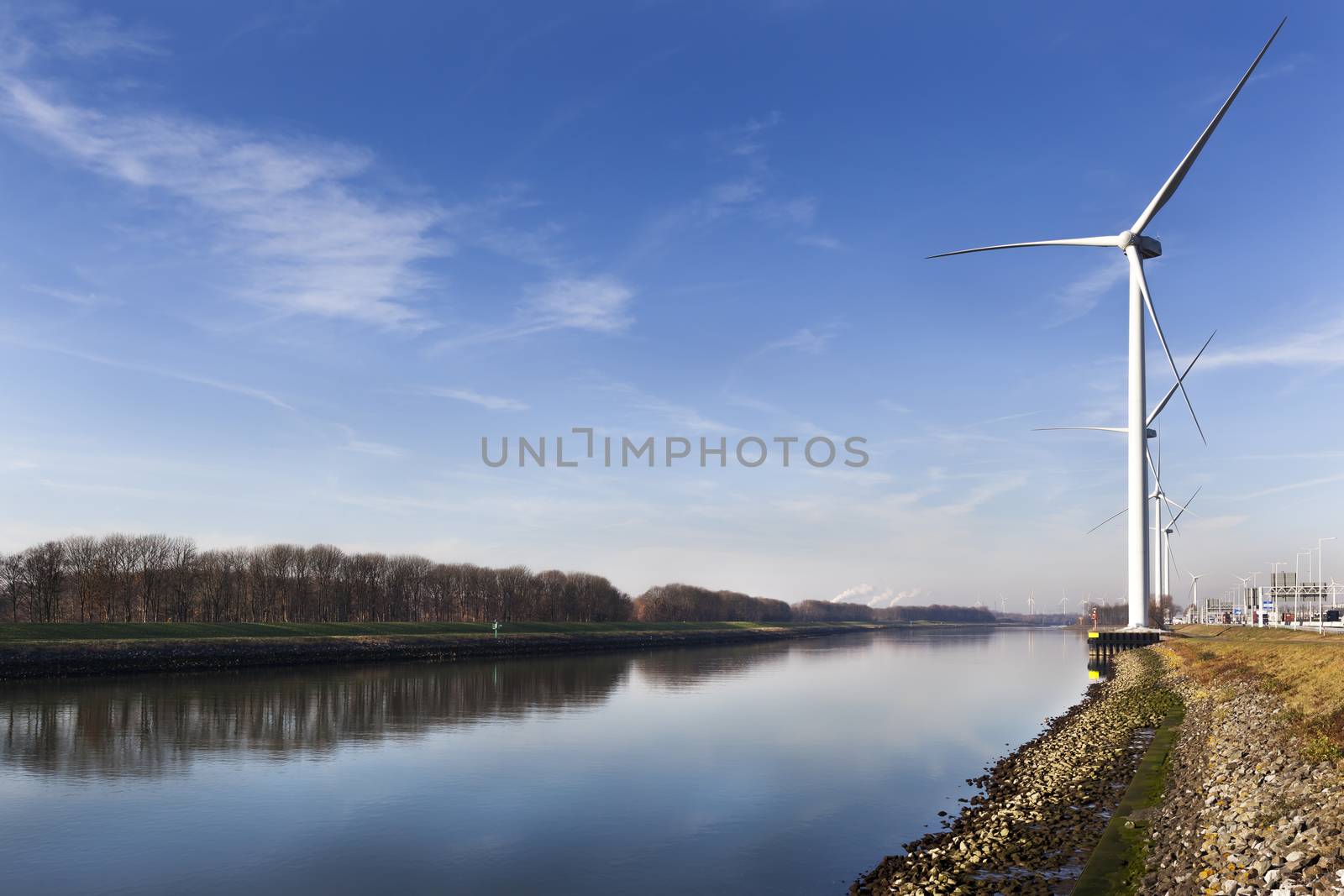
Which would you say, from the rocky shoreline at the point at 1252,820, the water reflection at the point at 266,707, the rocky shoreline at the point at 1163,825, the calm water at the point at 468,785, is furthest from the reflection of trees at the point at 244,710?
the rocky shoreline at the point at 1252,820

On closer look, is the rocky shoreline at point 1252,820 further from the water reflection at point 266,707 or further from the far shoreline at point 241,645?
the far shoreline at point 241,645

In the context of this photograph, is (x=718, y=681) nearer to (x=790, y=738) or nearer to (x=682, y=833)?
(x=790, y=738)

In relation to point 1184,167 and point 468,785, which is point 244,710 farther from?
point 1184,167

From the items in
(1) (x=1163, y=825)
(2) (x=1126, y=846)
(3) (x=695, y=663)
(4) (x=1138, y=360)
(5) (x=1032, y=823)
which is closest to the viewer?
(2) (x=1126, y=846)

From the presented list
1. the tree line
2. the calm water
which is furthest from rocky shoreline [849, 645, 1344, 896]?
the tree line

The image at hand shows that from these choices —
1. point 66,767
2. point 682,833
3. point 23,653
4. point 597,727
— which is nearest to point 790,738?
point 597,727

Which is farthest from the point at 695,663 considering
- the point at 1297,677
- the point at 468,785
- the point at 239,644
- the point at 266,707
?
the point at 468,785
